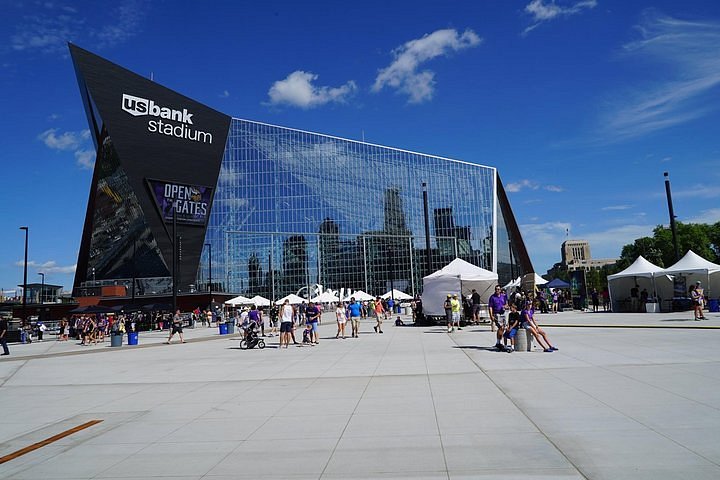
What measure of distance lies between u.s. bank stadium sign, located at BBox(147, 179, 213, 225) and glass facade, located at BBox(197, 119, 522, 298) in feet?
29.3

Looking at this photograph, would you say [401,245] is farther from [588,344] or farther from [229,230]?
[588,344]

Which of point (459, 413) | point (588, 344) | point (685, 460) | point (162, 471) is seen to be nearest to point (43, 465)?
point (162, 471)

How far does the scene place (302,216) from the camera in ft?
299

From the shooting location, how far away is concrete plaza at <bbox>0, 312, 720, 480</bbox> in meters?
5.29

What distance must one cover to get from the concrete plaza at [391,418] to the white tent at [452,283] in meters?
14.4

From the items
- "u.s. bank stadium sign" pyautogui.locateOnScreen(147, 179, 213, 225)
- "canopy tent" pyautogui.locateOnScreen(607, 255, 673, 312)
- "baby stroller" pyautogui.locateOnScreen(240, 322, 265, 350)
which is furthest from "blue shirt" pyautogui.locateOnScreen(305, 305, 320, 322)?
"u.s. bank stadium sign" pyautogui.locateOnScreen(147, 179, 213, 225)

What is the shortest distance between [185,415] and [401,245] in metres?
85.4

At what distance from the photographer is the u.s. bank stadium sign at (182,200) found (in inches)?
2813

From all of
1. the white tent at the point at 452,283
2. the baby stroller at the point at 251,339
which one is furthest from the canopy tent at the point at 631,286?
the baby stroller at the point at 251,339

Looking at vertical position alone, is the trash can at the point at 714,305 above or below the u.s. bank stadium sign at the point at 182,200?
below

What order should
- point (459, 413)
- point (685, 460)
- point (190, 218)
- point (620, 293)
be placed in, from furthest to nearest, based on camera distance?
point (190, 218) → point (620, 293) → point (459, 413) → point (685, 460)

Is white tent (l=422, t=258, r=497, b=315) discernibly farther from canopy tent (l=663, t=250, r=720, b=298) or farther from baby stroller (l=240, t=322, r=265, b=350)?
baby stroller (l=240, t=322, r=265, b=350)

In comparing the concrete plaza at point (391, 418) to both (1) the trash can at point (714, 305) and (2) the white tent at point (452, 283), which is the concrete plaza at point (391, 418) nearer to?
(2) the white tent at point (452, 283)

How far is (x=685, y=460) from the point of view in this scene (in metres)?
5.02
